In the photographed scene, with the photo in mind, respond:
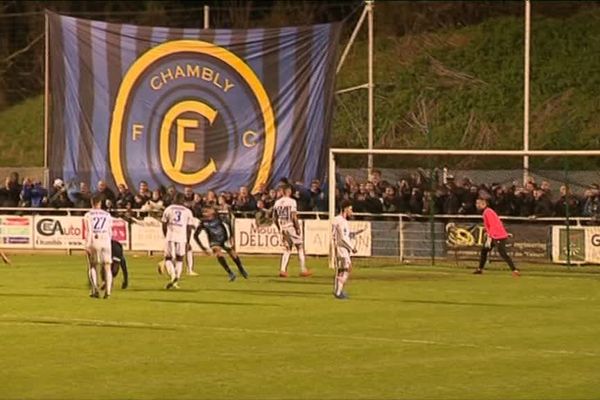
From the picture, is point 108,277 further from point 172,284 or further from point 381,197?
point 381,197

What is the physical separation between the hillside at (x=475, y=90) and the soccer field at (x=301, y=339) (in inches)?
669

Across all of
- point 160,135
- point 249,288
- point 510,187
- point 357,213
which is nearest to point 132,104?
point 160,135

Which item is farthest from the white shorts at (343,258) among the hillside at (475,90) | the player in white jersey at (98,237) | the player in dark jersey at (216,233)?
the hillside at (475,90)

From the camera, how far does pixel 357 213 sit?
39.0m

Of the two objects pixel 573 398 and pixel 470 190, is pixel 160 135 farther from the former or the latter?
pixel 573 398

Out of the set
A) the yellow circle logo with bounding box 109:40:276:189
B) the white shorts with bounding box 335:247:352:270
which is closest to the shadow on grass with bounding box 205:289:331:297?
the white shorts with bounding box 335:247:352:270

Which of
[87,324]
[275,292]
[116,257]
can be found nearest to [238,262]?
[275,292]

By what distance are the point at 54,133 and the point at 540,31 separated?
65.2ft

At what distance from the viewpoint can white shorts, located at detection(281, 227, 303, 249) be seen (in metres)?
33.4

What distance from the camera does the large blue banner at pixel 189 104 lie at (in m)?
42.2

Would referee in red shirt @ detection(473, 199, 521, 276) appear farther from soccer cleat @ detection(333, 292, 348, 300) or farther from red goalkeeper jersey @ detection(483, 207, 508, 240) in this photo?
soccer cleat @ detection(333, 292, 348, 300)

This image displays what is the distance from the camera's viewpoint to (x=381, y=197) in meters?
39.2

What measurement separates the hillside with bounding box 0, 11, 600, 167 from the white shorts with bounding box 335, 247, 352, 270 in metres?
21.6

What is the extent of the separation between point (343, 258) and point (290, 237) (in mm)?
6550
